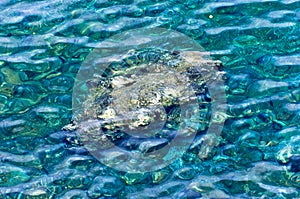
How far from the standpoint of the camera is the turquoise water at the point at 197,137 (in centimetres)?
650

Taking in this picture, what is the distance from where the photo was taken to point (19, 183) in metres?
6.58

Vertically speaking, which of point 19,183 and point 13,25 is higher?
point 13,25

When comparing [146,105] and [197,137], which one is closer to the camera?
[197,137]

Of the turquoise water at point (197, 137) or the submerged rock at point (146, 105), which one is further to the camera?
the submerged rock at point (146, 105)

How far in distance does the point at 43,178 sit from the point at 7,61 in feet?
7.45

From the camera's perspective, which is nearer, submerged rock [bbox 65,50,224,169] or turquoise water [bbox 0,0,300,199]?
turquoise water [bbox 0,0,300,199]

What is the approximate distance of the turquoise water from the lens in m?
6.50

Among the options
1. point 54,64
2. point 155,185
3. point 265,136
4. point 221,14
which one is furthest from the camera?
point 221,14

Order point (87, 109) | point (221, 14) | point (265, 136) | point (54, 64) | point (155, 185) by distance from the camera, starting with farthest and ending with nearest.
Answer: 1. point (221, 14)
2. point (54, 64)
3. point (87, 109)
4. point (265, 136)
5. point (155, 185)

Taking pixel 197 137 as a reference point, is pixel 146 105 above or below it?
above

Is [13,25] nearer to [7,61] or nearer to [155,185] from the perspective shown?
[7,61]


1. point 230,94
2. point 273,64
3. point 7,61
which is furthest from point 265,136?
point 7,61

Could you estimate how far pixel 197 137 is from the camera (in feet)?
23.0

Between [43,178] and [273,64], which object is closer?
[43,178]
